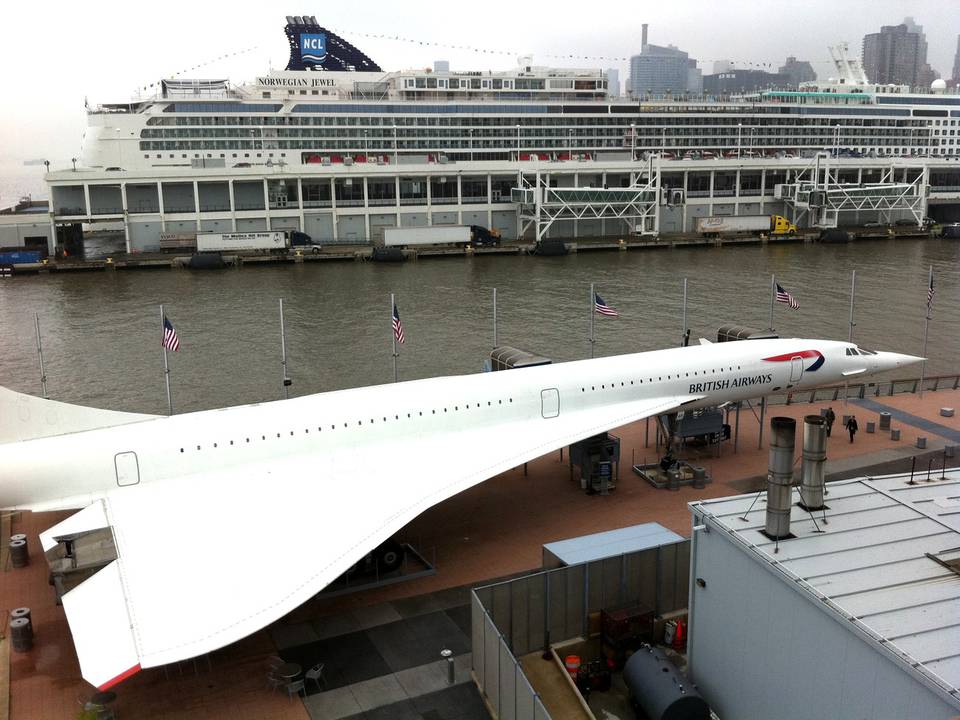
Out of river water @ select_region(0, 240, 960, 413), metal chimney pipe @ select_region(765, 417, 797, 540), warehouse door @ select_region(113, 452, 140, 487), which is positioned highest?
metal chimney pipe @ select_region(765, 417, 797, 540)

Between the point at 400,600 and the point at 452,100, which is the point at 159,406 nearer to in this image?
the point at 400,600

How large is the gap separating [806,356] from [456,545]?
1419cm

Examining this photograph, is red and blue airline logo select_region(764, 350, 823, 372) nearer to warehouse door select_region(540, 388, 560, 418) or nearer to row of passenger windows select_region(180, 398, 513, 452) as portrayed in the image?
warehouse door select_region(540, 388, 560, 418)

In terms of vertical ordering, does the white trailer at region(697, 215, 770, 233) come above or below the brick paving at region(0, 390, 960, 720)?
above

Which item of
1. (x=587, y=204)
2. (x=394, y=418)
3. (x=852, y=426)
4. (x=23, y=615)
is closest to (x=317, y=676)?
(x=23, y=615)

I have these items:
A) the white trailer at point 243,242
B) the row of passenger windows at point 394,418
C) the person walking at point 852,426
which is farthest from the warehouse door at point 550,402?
the white trailer at point 243,242

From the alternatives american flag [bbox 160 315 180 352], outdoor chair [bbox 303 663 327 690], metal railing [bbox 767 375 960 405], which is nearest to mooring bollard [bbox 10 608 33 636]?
outdoor chair [bbox 303 663 327 690]

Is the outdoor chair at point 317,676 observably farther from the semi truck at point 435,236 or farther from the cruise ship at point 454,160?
the cruise ship at point 454,160

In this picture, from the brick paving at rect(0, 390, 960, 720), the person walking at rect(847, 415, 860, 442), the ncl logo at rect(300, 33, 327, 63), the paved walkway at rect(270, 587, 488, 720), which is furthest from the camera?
the ncl logo at rect(300, 33, 327, 63)

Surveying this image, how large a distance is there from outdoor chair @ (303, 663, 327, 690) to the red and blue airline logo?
1791 centimetres

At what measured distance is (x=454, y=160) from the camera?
108 meters

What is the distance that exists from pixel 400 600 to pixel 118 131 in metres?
89.4

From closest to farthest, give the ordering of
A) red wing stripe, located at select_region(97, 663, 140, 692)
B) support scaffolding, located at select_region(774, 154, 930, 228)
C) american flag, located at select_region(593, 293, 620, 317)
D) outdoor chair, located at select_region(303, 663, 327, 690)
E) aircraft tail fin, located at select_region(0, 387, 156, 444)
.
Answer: red wing stripe, located at select_region(97, 663, 140, 692)
outdoor chair, located at select_region(303, 663, 327, 690)
aircraft tail fin, located at select_region(0, 387, 156, 444)
american flag, located at select_region(593, 293, 620, 317)
support scaffolding, located at select_region(774, 154, 930, 228)

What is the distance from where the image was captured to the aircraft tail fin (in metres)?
19.7
